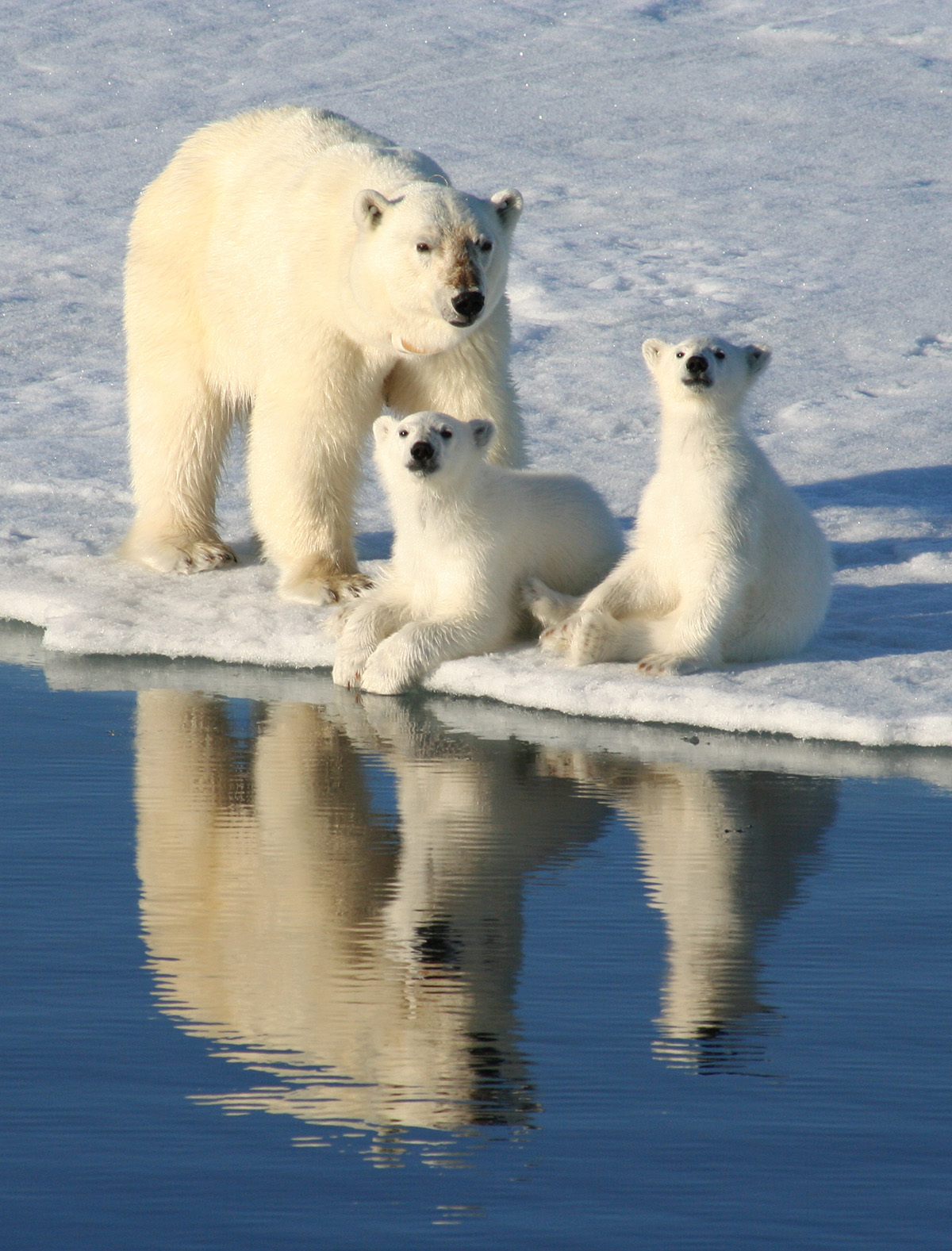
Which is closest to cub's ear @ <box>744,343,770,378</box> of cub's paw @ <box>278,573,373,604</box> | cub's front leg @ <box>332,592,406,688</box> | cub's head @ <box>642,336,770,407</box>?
cub's head @ <box>642,336,770,407</box>

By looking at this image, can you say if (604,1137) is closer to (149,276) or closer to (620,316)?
(149,276)

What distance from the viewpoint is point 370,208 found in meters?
5.69

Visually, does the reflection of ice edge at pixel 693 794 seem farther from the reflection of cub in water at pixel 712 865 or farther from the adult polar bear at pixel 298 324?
the adult polar bear at pixel 298 324

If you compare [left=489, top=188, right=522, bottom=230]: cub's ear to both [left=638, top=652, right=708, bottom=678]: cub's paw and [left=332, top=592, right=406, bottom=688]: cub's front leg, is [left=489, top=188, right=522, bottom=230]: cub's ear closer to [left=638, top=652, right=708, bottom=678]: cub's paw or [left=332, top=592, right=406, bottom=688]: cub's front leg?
[left=332, top=592, right=406, bottom=688]: cub's front leg

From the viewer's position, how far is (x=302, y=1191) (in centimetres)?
233

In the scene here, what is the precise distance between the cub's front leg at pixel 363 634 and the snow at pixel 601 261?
0.18 m

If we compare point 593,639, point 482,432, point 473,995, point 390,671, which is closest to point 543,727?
point 593,639

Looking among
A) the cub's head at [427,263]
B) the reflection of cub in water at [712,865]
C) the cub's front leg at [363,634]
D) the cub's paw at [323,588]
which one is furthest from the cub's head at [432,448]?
the reflection of cub in water at [712,865]

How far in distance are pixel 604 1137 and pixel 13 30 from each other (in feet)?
59.0

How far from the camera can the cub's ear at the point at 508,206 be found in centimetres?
582

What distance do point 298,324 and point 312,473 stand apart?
51cm

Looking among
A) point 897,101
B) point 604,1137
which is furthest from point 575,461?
point 897,101

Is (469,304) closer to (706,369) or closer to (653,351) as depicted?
(653,351)

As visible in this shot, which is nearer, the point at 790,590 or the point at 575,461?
the point at 790,590
